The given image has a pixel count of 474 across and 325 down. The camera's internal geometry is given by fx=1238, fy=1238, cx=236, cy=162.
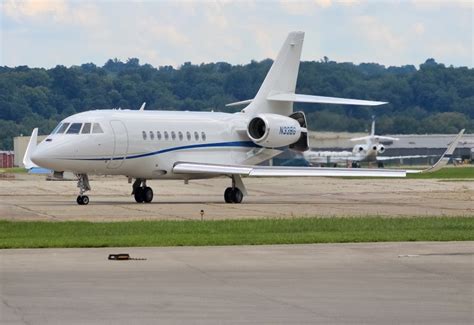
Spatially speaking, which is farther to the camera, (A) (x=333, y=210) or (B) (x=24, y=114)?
(B) (x=24, y=114)

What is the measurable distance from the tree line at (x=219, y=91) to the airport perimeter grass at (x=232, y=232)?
59.0 meters

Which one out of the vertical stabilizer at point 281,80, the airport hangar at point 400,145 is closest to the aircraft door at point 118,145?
the vertical stabilizer at point 281,80

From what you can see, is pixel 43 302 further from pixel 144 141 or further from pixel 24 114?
pixel 24 114

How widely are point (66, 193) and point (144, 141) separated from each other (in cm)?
917

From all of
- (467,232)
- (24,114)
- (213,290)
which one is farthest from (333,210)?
(24,114)

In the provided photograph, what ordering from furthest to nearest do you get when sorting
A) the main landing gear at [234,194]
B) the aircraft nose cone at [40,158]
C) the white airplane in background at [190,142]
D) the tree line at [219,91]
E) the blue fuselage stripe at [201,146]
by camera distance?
the tree line at [219,91]
the main landing gear at [234,194]
the blue fuselage stripe at [201,146]
the white airplane in background at [190,142]
the aircraft nose cone at [40,158]

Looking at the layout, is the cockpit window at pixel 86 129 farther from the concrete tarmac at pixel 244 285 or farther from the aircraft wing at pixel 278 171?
the concrete tarmac at pixel 244 285

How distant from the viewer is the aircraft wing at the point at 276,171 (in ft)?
129

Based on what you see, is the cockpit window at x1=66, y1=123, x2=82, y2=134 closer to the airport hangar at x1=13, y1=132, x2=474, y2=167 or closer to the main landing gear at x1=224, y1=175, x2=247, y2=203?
the main landing gear at x1=224, y1=175, x2=247, y2=203

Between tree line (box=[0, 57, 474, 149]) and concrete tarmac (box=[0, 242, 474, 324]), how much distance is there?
219 ft

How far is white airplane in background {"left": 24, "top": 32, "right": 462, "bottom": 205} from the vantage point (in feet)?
127

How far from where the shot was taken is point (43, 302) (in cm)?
1513

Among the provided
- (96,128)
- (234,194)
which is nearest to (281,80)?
(234,194)

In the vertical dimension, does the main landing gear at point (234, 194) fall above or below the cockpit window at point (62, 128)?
below
